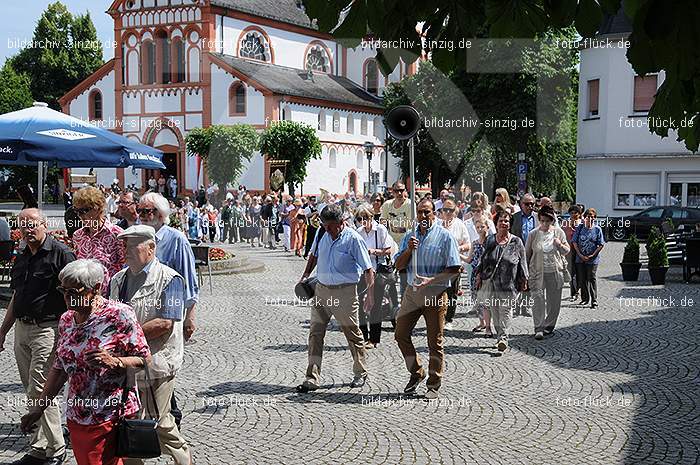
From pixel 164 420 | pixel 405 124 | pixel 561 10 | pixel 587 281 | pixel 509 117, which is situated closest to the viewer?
pixel 561 10

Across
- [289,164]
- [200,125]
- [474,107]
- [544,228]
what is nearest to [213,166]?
[289,164]

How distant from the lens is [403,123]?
8.78 meters

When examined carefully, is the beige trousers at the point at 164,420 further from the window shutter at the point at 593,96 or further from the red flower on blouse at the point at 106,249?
the window shutter at the point at 593,96

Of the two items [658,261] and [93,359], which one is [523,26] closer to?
[93,359]

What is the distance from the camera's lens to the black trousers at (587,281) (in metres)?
13.7

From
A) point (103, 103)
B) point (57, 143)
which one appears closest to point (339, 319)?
point (57, 143)

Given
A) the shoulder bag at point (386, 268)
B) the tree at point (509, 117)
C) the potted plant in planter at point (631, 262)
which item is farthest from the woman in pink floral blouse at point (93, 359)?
the tree at point (509, 117)

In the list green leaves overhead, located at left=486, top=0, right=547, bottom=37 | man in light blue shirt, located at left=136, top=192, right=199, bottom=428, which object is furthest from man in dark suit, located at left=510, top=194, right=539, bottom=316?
green leaves overhead, located at left=486, top=0, right=547, bottom=37

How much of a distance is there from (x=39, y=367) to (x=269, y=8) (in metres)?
56.0

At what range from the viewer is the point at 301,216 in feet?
81.5

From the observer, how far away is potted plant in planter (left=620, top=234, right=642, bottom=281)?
17.7 m

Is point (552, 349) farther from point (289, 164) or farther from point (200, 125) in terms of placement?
point (200, 125)

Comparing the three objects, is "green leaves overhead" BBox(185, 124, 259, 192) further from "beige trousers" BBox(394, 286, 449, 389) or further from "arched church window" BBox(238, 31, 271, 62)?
"beige trousers" BBox(394, 286, 449, 389)

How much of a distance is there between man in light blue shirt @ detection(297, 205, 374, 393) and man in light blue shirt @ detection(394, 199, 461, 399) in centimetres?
44
